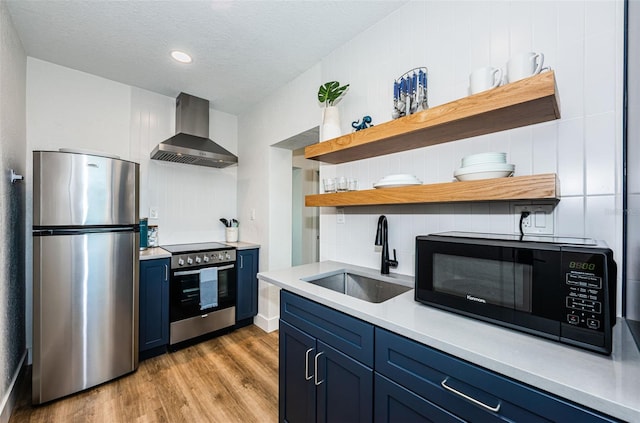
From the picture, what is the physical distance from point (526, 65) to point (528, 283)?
0.85 meters

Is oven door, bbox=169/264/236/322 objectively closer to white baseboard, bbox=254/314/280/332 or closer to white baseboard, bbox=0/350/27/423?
white baseboard, bbox=254/314/280/332

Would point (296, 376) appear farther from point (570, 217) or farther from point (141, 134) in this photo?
point (141, 134)

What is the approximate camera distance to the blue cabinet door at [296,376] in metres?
1.31

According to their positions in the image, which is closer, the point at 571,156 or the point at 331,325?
the point at 571,156

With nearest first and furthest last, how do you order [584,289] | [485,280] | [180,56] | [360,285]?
[584,289], [485,280], [360,285], [180,56]

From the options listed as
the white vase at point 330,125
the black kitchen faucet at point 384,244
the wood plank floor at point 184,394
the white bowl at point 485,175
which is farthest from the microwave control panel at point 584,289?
the wood plank floor at point 184,394

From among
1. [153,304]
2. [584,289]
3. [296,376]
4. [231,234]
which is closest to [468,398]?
[584,289]

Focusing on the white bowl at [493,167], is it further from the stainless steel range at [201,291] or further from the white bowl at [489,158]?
the stainless steel range at [201,291]

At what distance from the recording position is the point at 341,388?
1.16 metres

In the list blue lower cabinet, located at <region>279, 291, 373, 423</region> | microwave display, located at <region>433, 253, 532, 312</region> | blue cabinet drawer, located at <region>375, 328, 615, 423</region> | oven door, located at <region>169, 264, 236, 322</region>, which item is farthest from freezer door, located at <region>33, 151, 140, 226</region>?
microwave display, located at <region>433, 253, 532, 312</region>

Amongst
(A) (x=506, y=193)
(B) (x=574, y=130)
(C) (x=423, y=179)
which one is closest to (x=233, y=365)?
(C) (x=423, y=179)

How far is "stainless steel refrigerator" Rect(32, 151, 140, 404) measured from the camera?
174 centimetres

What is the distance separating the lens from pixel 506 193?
3.27 ft

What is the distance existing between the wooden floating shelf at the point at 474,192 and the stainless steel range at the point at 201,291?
1787mm
